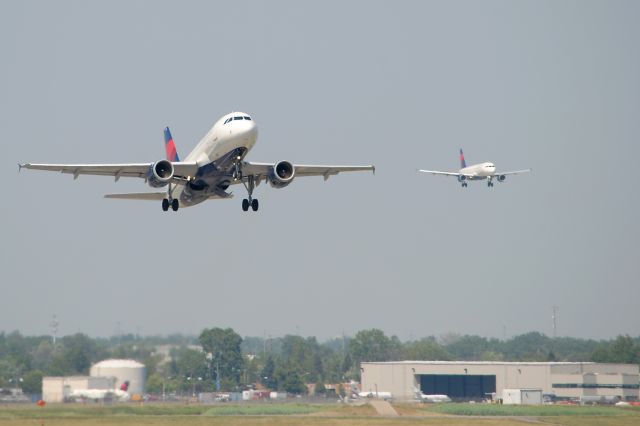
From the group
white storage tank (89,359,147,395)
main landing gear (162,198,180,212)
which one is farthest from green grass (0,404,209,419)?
main landing gear (162,198,180,212)

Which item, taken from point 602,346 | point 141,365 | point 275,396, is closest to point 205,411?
point 141,365

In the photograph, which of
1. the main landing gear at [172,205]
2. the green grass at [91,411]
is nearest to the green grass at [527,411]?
the green grass at [91,411]

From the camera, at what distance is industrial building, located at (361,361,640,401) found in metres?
136

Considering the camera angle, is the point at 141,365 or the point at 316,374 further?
the point at 316,374

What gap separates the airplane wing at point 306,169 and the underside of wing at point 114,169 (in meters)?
3.70

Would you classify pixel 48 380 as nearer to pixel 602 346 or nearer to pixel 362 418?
pixel 362 418

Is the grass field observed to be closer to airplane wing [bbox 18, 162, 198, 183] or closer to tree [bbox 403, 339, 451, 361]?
airplane wing [bbox 18, 162, 198, 183]

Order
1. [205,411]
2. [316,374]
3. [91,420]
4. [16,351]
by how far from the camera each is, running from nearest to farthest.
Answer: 1. [91,420]
2. [205,411]
3. [16,351]
4. [316,374]

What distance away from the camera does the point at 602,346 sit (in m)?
175

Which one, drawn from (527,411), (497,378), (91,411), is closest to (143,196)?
(91,411)

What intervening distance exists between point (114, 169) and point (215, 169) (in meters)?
7.08

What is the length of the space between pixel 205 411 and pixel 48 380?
15.6 metres

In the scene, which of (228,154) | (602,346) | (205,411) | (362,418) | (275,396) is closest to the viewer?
(228,154)

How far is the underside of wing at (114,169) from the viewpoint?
68.6 meters
